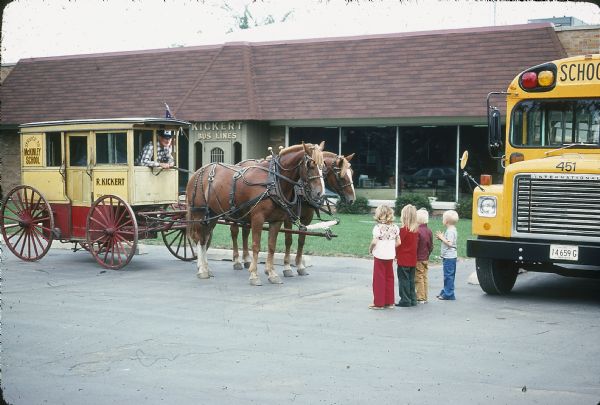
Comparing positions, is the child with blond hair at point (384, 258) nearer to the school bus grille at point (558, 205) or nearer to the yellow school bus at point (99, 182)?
the school bus grille at point (558, 205)

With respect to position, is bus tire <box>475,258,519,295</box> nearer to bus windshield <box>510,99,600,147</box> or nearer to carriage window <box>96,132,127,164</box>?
bus windshield <box>510,99,600,147</box>

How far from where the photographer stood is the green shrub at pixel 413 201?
23734 millimetres

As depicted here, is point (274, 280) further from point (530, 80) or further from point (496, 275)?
point (530, 80)

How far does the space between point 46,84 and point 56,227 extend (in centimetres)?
1806

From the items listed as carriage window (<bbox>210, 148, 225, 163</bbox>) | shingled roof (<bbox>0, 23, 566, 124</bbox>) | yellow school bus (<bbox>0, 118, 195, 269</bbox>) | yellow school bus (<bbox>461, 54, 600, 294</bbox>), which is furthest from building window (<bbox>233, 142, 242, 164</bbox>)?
yellow school bus (<bbox>461, 54, 600, 294</bbox>)

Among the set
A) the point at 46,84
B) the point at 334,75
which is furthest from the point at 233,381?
the point at 46,84

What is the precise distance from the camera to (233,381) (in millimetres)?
6312

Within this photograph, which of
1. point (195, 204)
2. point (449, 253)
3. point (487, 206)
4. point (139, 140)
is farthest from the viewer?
point (139, 140)

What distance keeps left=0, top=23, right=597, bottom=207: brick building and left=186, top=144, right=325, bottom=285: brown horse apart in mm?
11963

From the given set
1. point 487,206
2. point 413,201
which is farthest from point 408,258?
point 413,201

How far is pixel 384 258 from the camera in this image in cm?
980

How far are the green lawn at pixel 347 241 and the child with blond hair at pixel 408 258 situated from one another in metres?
4.75

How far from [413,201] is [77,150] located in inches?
493

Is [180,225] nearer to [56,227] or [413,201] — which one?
[56,227]
